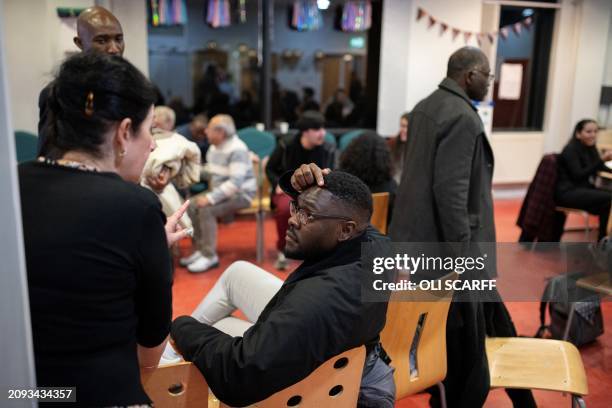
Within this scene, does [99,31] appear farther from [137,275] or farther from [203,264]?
[203,264]

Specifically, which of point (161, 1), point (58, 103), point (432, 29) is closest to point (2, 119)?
point (58, 103)

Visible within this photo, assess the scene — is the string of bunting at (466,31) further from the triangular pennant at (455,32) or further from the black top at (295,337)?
the black top at (295,337)

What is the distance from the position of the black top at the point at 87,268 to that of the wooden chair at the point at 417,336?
836 mm

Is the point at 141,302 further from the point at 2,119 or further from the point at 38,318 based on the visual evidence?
the point at 2,119

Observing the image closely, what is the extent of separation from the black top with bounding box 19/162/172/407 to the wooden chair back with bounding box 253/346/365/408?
43 centimetres

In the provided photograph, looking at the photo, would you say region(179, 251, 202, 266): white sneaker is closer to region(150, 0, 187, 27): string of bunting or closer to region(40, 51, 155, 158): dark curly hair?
region(150, 0, 187, 27): string of bunting

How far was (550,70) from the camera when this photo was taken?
6730 millimetres

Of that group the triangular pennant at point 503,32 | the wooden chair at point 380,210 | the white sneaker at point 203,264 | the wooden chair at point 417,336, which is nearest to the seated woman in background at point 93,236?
the wooden chair at point 417,336

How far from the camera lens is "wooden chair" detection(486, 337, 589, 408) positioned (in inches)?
76.4

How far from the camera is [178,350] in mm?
1497

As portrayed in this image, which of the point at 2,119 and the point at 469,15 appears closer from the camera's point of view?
the point at 2,119

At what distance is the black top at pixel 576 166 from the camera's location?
4613mm

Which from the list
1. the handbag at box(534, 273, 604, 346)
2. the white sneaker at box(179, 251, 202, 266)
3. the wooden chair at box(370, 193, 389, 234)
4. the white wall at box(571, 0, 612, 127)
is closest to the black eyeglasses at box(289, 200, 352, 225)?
the wooden chair at box(370, 193, 389, 234)

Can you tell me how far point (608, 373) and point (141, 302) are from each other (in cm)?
258
